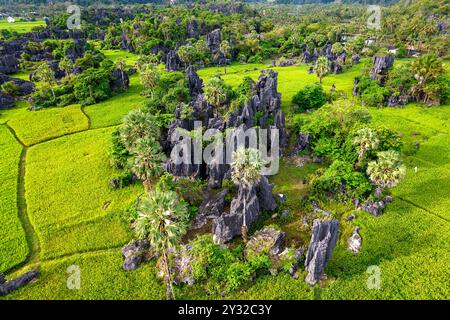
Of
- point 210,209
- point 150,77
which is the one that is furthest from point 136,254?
point 150,77

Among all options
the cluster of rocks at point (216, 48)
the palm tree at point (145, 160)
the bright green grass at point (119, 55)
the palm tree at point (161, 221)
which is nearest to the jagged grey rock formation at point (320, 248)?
the palm tree at point (161, 221)

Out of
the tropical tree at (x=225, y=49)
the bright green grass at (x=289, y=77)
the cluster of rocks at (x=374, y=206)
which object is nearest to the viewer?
the cluster of rocks at (x=374, y=206)

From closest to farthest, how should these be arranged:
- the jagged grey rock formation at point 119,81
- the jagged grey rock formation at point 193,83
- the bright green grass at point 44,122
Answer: the bright green grass at point 44,122 → the jagged grey rock formation at point 193,83 → the jagged grey rock formation at point 119,81

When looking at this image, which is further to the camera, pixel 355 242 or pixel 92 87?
pixel 92 87

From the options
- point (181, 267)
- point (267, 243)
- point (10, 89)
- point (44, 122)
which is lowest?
point (181, 267)

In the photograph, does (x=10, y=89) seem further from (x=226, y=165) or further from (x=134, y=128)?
(x=226, y=165)

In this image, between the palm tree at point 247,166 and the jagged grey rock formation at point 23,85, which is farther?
the jagged grey rock formation at point 23,85

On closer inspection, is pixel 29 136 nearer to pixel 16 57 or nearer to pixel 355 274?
pixel 355 274

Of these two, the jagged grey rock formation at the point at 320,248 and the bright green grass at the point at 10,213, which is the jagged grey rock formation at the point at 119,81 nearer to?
the bright green grass at the point at 10,213

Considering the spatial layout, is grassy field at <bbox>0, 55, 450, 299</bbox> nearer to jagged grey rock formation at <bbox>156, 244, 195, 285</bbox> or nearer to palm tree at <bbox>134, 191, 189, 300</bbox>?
jagged grey rock formation at <bbox>156, 244, 195, 285</bbox>
